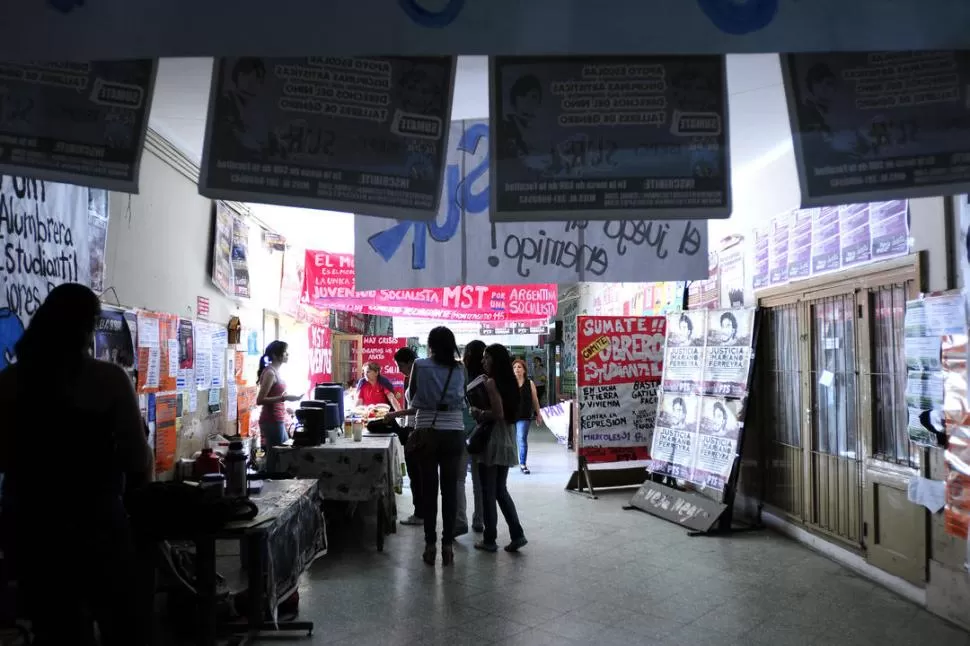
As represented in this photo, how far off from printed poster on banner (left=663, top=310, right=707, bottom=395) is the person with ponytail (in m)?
4.13

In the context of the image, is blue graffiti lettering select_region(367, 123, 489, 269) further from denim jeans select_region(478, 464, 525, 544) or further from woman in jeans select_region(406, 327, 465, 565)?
denim jeans select_region(478, 464, 525, 544)

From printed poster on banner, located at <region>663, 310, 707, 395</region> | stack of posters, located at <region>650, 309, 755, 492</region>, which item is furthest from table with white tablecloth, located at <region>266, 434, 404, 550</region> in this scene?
printed poster on banner, located at <region>663, 310, 707, 395</region>

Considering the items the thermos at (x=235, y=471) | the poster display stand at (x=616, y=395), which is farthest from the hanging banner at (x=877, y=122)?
the poster display stand at (x=616, y=395)

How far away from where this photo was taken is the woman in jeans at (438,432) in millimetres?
5023

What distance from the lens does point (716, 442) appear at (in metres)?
6.50

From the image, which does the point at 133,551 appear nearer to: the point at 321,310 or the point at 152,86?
the point at 152,86

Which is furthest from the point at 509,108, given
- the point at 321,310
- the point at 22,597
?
the point at 321,310

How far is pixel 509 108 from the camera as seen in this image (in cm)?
251

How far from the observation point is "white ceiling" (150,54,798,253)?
13.9ft

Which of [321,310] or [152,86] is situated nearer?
[152,86]

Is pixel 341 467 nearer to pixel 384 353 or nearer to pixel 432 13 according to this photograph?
pixel 432 13

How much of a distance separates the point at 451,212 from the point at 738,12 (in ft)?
8.32

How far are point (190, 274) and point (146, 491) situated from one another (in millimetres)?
3324

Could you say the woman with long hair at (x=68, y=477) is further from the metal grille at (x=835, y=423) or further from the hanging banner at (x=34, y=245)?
the metal grille at (x=835, y=423)
